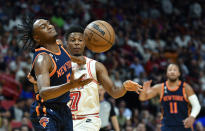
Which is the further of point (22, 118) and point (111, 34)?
point (22, 118)

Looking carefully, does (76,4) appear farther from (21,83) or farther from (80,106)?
(80,106)

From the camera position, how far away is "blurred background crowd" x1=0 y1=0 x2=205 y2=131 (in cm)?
1002

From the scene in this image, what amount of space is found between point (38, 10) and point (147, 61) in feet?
13.8

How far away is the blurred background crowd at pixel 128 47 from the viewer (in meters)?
10.0

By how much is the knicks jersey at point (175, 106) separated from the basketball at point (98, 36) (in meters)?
2.80

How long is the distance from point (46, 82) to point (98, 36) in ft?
4.56

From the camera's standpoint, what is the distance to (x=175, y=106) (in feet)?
24.4

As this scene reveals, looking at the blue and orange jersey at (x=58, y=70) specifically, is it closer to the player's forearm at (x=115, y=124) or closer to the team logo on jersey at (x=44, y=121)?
the team logo on jersey at (x=44, y=121)

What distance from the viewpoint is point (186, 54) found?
15344mm

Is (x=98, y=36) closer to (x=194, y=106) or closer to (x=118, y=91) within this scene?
(x=118, y=91)

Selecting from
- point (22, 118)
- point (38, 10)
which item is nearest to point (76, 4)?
point (38, 10)

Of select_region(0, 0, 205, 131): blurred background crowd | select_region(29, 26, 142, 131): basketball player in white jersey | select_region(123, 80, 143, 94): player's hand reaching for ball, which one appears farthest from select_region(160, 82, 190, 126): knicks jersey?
select_region(123, 80, 143, 94): player's hand reaching for ball

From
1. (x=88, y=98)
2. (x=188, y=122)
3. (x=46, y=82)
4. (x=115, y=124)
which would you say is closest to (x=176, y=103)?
(x=188, y=122)

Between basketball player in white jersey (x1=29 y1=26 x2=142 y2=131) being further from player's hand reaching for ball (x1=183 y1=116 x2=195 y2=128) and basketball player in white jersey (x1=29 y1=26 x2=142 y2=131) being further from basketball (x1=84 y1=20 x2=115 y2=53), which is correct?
player's hand reaching for ball (x1=183 y1=116 x2=195 y2=128)
